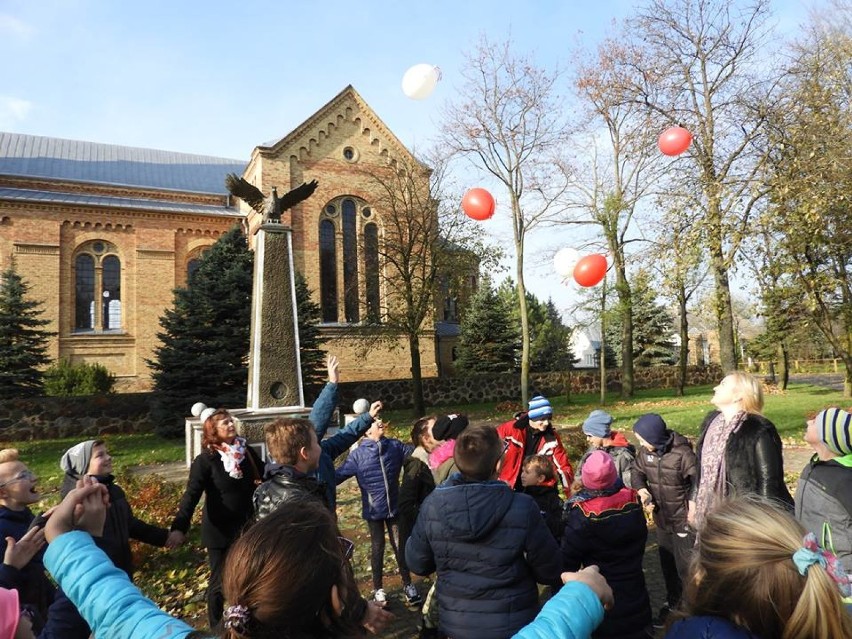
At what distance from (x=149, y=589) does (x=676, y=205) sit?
11937 mm

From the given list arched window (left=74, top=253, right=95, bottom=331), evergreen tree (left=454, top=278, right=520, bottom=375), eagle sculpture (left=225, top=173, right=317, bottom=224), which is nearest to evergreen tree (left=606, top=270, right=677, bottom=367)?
evergreen tree (left=454, top=278, right=520, bottom=375)

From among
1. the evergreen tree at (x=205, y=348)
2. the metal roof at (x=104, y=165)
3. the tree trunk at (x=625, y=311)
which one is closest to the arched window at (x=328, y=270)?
the evergreen tree at (x=205, y=348)

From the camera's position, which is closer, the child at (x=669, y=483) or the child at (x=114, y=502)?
the child at (x=114, y=502)

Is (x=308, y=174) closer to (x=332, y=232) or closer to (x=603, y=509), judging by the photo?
(x=332, y=232)

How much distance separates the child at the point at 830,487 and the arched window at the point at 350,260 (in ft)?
67.3

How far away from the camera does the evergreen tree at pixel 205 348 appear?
16859 millimetres

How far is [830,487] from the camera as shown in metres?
2.57

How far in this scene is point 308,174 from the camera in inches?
1014

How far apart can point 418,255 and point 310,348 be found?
557 centimetres

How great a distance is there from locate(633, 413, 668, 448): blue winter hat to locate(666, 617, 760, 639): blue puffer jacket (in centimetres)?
251

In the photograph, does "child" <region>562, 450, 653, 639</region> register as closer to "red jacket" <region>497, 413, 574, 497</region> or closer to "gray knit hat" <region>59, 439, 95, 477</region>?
"red jacket" <region>497, 413, 574, 497</region>

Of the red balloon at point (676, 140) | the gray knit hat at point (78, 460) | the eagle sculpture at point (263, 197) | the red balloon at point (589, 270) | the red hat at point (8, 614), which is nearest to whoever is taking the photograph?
the red hat at point (8, 614)

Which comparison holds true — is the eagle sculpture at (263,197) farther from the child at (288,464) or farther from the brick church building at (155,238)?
the brick church building at (155,238)

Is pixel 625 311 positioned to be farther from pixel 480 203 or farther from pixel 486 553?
pixel 486 553
